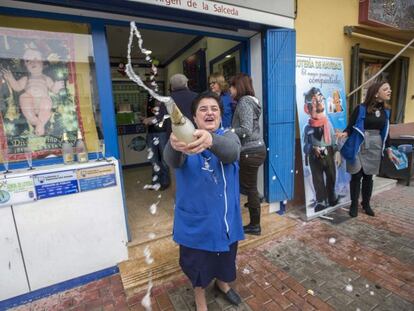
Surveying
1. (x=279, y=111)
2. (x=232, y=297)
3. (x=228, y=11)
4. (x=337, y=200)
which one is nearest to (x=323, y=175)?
(x=337, y=200)

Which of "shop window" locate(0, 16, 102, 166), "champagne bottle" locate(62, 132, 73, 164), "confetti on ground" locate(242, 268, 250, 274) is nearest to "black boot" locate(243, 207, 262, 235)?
"confetti on ground" locate(242, 268, 250, 274)

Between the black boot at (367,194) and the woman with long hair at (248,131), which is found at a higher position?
the woman with long hair at (248,131)

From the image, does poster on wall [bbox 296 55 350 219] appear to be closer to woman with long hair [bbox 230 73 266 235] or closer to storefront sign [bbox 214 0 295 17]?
storefront sign [bbox 214 0 295 17]

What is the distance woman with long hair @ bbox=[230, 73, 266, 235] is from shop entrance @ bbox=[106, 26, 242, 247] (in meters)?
1.05

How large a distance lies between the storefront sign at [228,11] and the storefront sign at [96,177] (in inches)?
61.2

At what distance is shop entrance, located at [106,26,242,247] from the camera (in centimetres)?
318

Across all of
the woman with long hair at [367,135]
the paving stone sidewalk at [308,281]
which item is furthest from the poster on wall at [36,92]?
the woman with long hair at [367,135]

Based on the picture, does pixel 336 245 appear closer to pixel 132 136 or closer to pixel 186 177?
pixel 186 177

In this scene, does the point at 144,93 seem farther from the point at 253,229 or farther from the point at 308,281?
the point at 308,281

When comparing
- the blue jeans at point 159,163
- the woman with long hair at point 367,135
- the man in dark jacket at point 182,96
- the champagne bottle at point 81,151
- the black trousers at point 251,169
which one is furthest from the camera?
the blue jeans at point 159,163

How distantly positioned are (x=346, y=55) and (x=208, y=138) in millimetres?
4120

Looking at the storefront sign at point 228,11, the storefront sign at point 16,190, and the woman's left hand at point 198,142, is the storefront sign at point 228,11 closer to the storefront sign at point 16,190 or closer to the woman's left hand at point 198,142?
the woman's left hand at point 198,142

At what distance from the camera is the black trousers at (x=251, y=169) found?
8.87ft

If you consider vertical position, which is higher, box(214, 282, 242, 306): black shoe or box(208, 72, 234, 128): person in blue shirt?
box(208, 72, 234, 128): person in blue shirt
